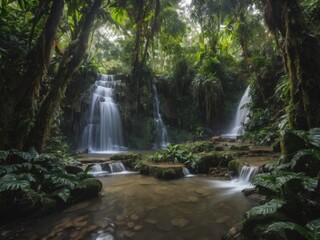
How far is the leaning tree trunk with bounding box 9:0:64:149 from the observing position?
4738mm

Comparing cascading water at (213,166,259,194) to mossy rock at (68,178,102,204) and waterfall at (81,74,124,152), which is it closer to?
mossy rock at (68,178,102,204)

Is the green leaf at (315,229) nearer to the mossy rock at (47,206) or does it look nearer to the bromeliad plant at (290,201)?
the bromeliad plant at (290,201)

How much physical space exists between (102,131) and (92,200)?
8.40 metres

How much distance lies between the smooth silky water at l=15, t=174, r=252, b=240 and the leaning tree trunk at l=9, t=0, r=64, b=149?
179 centimetres

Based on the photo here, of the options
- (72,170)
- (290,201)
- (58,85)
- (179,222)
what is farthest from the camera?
(72,170)

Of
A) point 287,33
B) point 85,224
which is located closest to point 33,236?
point 85,224

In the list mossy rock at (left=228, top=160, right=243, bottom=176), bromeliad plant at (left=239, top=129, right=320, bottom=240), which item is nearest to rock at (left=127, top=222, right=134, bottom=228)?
bromeliad plant at (left=239, top=129, right=320, bottom=240)

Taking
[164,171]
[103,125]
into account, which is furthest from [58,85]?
[103,125]

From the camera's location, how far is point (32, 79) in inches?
189

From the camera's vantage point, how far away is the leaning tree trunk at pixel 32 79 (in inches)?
187

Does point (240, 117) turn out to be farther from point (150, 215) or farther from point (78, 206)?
point (78, 206)

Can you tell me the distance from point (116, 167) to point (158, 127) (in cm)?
682

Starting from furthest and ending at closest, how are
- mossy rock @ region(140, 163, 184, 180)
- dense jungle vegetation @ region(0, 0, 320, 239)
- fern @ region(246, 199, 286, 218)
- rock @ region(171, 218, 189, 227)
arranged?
mossy rock @ region(140, 163, 184, 180) < rock @ region(171, 218, 189, 227) < dense jungle vegetation @ region(0, 0, 320, 239) < fern @ region(246, 199, 286, 218)

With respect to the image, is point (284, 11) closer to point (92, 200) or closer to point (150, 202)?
point (150, 202)
